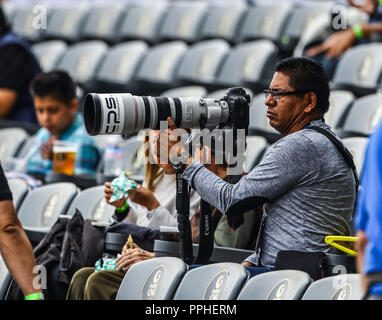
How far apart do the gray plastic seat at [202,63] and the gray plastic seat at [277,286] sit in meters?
3.35

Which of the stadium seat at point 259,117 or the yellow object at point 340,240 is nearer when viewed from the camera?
the yellow object at point 340,240

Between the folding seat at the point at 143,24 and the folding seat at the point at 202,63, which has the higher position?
the folding seat at the point at 143,24

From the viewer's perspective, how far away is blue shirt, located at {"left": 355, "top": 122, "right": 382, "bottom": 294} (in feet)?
5.18

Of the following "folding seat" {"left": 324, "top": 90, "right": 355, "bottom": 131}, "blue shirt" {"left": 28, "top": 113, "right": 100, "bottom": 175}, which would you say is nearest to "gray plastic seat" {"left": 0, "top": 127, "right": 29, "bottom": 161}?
"blue shirt" {"left": 28, "top": 113, "right": 100, "bottom": 175}

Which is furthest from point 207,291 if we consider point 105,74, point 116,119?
point 105,74

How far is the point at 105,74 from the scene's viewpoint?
6273mm

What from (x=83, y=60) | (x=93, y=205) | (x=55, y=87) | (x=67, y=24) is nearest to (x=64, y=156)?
(x=55, y=87)

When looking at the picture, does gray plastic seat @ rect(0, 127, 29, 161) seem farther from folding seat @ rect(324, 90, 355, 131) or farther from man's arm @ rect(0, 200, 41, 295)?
man's arm @ rect(0, 200, 41, 295)

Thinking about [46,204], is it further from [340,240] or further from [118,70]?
[118,70]

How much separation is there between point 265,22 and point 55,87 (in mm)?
2458

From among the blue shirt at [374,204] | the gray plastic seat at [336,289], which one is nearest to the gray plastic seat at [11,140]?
the gray plastic seat at [336,289]

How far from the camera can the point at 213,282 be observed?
8.30 feet

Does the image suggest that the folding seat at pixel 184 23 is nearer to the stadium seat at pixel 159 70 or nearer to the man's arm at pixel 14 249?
the stadium seat at pixel 159 70

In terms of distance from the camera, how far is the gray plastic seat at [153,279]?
2.61 metres
